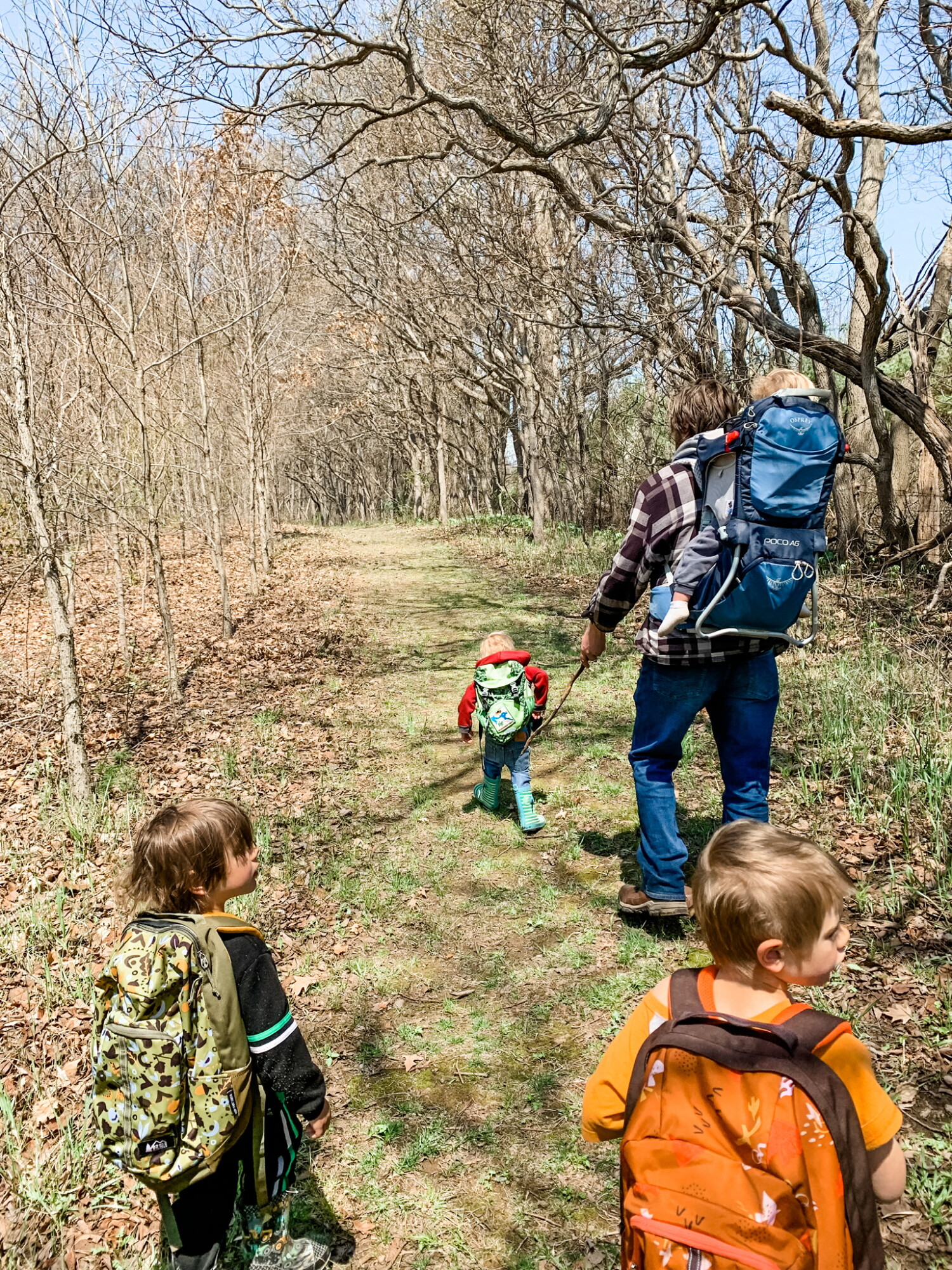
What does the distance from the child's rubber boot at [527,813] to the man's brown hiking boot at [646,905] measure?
3.84 feet

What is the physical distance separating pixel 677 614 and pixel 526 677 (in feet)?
6.05

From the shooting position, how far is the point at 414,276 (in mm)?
21219

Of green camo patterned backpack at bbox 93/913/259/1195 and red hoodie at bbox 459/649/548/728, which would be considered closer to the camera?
green camo patterned backpack at bbox 93/913/259/1195

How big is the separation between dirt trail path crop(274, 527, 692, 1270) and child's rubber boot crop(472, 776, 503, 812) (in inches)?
3.8

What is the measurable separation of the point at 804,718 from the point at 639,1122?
201 inches

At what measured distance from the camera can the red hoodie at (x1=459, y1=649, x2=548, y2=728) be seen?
193 inches

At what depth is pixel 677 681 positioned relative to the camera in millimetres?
3449

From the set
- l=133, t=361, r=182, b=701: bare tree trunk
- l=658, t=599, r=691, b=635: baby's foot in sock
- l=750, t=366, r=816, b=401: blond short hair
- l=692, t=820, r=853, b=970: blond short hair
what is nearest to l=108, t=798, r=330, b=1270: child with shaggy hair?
l=692, t=820, r=853, b=970: blond short hair

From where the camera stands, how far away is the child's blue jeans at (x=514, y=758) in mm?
5062

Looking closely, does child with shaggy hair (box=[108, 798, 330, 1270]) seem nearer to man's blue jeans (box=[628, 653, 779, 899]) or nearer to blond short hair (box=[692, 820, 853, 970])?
blond short hair (box=[692, 820, 853, 970])

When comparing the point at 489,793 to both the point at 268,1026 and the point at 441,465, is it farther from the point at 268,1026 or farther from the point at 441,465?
the point at 441,465

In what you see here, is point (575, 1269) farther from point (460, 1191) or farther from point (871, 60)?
point (871, 60)

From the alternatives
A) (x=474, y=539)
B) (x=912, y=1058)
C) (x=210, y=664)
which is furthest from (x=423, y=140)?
(x=912, y=1058)

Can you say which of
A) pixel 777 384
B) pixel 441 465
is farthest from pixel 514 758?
pixel 441 465
